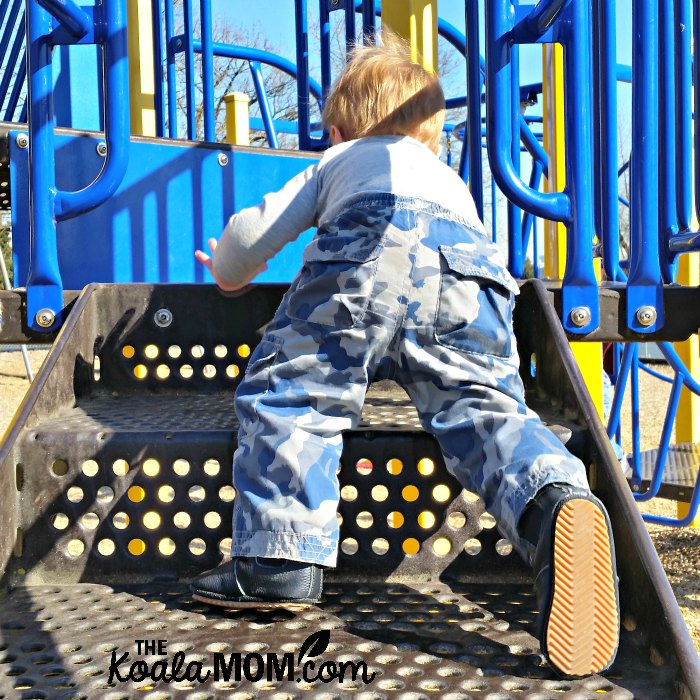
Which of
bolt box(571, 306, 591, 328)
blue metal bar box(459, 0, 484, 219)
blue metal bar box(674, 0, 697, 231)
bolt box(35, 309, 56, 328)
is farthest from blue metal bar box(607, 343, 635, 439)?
bolt box(35, 309, 56, 328)

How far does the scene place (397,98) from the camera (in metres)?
1.50

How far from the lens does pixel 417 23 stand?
8.70ft

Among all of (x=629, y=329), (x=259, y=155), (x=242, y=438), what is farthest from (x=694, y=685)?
(x=259, y=155)

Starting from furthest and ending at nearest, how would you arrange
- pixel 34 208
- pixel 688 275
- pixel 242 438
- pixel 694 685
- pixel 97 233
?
pixel 688 275 → pixel 97 233 → pixel 34 208 → pixel 242 438 → pixel 694 685

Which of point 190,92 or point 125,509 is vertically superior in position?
point 190,92

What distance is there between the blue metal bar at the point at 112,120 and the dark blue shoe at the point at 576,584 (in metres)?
1.01

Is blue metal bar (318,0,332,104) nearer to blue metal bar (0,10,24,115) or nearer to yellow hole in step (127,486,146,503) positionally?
blue metal bar (0,10,24,115)

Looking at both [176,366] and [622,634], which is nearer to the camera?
[622,634]

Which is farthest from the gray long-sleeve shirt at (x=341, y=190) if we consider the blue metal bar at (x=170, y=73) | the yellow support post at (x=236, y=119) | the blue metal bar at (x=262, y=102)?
the blue metal bar at (x=262, y=102)

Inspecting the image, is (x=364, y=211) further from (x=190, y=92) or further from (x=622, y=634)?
(x=190, y=92)

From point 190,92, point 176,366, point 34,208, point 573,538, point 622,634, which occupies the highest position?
point 190,92

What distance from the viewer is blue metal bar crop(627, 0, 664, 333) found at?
1687 millimetres

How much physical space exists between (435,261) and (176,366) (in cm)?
72

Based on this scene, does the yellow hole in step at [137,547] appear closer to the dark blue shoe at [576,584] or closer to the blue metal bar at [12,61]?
the dark blue shoe at [576,584]
